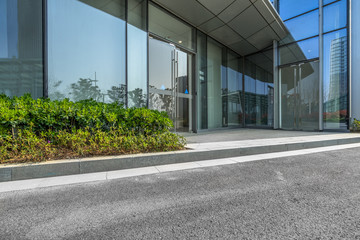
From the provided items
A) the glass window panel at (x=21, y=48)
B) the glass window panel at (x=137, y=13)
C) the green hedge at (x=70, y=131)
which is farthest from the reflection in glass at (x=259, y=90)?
the glass window panel at (x=21, y=48)

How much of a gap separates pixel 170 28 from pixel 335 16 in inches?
369

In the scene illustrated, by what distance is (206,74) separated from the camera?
1102 cm

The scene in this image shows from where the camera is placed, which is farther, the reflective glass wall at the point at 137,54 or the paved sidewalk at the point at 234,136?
the reflective glass wall at the point at 137,54

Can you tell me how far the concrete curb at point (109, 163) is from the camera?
10.3 ft

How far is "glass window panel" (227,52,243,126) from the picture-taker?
12891 mm

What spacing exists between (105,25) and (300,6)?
11774 mm

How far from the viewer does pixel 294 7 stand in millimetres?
11367

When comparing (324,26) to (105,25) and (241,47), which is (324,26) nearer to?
(241,47)

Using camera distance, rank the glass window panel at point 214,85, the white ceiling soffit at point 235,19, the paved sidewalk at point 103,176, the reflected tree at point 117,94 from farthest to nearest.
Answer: the glass window panel at point 214,85
the white ceiling soffit at point 235,19
the reflected tree at point 117,94
the paved sidewalk at point 103,176

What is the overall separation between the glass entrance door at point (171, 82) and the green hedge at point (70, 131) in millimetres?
3360

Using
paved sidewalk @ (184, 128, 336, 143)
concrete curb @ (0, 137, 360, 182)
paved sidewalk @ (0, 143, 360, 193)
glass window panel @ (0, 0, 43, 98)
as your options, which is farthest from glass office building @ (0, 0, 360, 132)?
paved sidewalk @ (0, 143, 360, 193)

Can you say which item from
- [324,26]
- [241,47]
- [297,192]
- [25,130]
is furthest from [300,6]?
[25,130]

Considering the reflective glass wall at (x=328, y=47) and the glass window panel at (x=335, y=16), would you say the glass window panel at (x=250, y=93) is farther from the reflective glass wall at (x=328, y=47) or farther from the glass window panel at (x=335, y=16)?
the glass window panel at (x=335, y=16)

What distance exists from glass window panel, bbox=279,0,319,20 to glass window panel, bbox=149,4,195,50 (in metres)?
6.78
